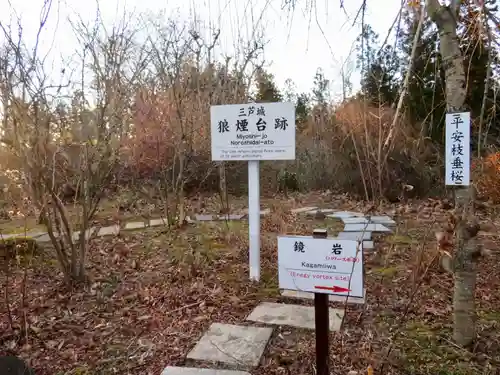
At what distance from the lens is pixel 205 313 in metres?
3.12

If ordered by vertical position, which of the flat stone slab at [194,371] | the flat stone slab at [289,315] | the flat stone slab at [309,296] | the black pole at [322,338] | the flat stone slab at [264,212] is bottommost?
the flat stone slab at [194,371]

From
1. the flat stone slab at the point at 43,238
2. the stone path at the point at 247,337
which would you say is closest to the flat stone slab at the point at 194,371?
the stone path at the point at 247,337

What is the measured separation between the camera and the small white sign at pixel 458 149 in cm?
221

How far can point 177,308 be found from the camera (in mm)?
3207

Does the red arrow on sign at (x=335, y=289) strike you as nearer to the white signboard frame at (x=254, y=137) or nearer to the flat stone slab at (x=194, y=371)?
the flat stone slab at (x=194, y=371)

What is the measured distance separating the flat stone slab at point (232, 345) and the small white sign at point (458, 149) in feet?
4.86

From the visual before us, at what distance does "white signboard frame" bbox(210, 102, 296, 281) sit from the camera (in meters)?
3.59

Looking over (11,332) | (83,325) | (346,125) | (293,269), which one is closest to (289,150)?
(293,269)

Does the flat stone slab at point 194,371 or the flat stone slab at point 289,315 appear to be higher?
the flat stone slab at point 289,315

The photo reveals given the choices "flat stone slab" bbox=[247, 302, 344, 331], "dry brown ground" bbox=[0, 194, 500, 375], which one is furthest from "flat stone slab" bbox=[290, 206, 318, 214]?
"flat stone slab" bbox=[247, 302, 344, 331]

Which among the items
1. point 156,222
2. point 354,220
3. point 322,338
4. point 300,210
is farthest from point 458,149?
point 300,210

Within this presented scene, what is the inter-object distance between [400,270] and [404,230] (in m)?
1.83

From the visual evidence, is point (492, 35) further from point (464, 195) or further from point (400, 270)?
point (400, 270)

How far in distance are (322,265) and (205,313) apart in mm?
1328
